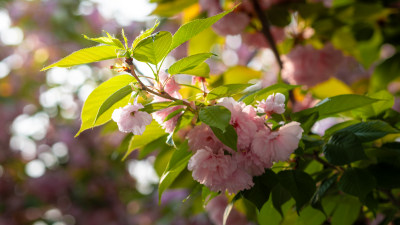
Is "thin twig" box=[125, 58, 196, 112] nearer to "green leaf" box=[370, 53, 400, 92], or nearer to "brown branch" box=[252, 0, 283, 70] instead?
"brown branch" box=[252, 0, 283, 70]

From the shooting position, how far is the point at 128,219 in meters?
3.03

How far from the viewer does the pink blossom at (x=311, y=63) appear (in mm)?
1148

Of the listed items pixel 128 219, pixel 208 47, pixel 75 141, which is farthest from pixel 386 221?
pixel 75 141

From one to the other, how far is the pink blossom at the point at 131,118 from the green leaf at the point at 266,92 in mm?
152

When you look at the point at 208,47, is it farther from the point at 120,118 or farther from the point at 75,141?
the point at 75,141

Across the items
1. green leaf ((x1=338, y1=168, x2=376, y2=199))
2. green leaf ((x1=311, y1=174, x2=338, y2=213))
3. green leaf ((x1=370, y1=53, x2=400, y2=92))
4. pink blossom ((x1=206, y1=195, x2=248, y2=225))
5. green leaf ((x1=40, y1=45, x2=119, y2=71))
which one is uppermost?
green leaf ((x1=40, y1=45, x2=119, y2=71))

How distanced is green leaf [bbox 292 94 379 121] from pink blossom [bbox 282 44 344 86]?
22.1 inches

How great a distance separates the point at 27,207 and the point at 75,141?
60cm

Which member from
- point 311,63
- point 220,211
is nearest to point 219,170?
point 220,211

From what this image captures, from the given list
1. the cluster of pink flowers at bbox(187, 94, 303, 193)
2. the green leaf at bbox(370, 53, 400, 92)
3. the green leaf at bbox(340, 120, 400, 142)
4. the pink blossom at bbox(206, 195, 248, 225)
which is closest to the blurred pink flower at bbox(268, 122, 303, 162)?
the cluster of pink flowers at bbox(187, 94, 303, 193)

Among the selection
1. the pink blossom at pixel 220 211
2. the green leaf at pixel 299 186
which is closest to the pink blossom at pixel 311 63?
the pink blossom at pixel 220 211

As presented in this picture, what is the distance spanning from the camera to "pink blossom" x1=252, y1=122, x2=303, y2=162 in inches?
19.7

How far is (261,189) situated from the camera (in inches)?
21.3

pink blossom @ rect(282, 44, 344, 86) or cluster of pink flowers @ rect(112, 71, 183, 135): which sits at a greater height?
cluster of pink flowers @ rect(112, 71, 183, 135)
